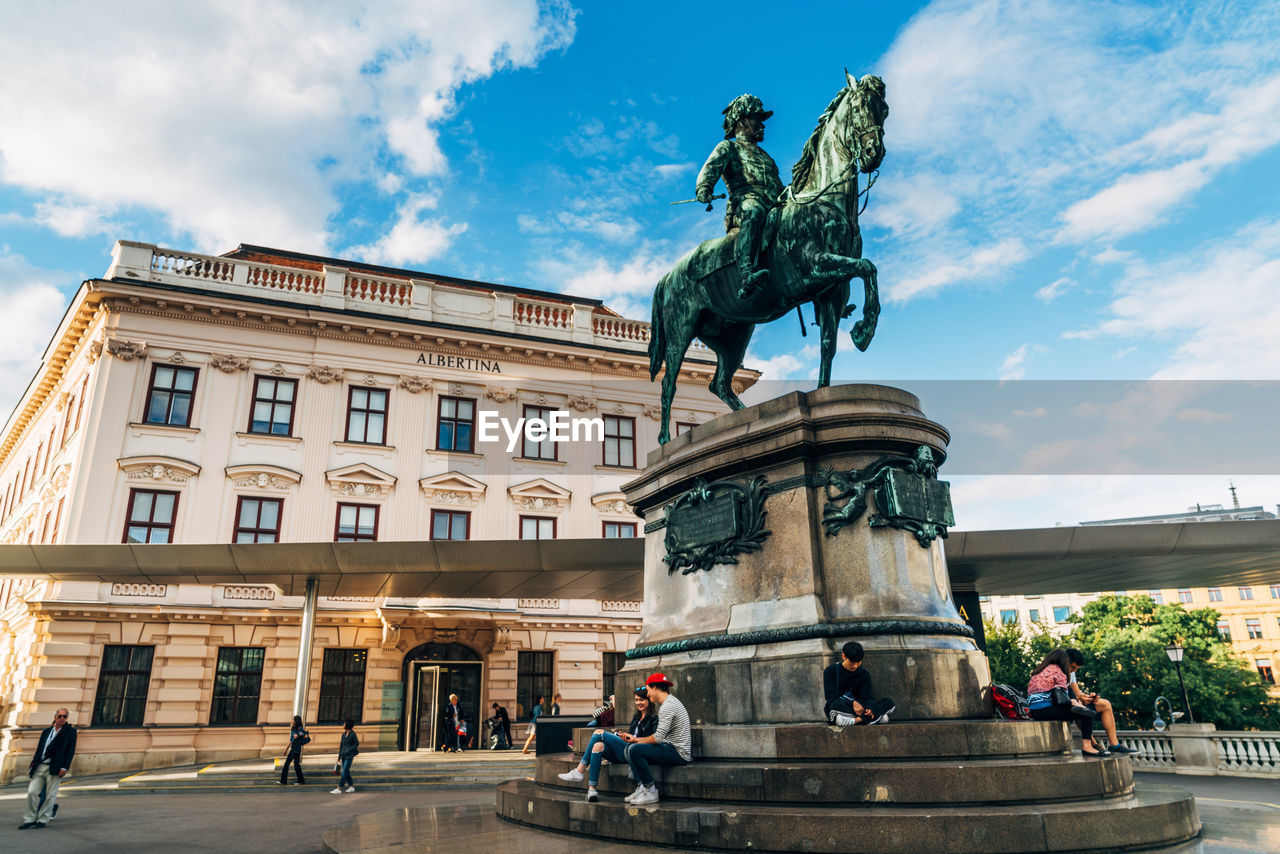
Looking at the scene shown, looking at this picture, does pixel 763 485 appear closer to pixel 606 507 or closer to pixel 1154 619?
pixel 606 507

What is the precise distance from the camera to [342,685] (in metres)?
26.7

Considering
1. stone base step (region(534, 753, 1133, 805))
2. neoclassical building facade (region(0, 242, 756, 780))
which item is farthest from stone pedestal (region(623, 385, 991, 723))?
neoclassical building facade (region(0, 242, 756, 780))

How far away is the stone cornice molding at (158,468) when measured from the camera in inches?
1012

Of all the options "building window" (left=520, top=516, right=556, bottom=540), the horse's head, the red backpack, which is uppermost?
"building window" (left=520, top=516, right=556, bottom=540)

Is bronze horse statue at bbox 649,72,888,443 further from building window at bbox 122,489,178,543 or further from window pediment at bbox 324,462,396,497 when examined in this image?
building window at bbox 122,489,178,543

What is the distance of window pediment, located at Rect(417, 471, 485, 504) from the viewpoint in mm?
29062

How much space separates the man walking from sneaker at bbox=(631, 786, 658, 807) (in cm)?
886

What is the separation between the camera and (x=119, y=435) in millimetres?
25859

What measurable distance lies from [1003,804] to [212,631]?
25.7m

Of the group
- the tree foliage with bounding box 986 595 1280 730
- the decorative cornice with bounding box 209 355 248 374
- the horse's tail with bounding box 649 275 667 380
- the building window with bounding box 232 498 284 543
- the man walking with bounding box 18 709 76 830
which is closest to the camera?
the horse's tail with bounding box 649 275 667 380

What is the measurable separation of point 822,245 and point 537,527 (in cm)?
2328

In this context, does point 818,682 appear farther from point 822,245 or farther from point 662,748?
point 822,245
